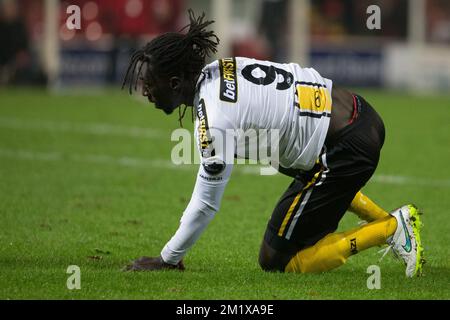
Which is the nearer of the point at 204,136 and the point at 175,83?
the point at 204,136

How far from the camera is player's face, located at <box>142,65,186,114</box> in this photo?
19.3 ft

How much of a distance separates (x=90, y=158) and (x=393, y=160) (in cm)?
397

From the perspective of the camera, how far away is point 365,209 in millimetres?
6859

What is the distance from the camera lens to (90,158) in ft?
41.7

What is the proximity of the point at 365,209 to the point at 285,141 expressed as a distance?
3.59ft

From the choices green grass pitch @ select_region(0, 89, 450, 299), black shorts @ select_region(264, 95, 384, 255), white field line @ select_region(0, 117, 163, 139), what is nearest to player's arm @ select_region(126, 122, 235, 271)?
green grass pitch @ select_region(0, 89, 450, 299)

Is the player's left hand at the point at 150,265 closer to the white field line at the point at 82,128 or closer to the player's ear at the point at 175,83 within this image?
the player's ear at the point at 175,83

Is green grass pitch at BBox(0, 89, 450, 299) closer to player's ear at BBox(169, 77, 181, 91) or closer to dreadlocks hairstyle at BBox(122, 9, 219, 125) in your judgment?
player's ear at BBox(169, 77, 181, 91)

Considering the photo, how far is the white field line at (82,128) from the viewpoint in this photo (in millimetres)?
15422

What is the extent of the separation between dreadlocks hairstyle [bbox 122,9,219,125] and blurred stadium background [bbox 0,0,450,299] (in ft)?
4.29

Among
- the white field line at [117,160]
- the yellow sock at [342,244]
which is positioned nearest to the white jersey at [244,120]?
the yellow sock at [342,244]

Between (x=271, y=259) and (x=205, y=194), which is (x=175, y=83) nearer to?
(x=205, y=194)

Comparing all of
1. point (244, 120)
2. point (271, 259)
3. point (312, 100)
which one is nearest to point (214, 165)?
point (244, 120)
